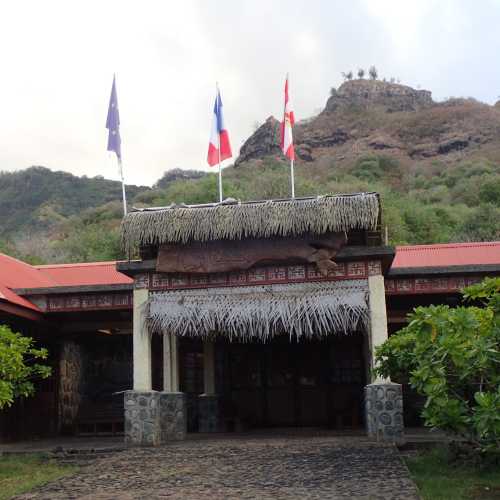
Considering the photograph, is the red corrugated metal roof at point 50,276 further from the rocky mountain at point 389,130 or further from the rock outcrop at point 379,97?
the rock outcrop at point 379,97

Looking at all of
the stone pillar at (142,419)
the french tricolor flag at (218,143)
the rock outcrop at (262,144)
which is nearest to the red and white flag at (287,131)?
the french tricolor flag at (218,143)

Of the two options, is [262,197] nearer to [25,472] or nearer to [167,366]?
[167,366]

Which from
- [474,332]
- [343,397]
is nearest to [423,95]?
[343,397]

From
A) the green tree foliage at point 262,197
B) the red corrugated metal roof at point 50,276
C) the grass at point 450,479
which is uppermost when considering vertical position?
the green tree foliage at point 262,197

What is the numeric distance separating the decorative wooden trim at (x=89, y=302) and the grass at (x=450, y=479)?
6.53 metres

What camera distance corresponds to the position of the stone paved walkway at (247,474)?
6863mm

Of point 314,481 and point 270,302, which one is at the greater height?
point 270,302

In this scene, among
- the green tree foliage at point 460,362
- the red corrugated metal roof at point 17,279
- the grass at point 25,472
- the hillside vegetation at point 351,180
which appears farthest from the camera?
the hillside vegetation at point 351,180

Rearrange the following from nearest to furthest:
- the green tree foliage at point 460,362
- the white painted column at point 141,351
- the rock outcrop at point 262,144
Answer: the green tree foliage at point 460,362, the white painted column at point 141,351, the rock outcrop at point 262,144

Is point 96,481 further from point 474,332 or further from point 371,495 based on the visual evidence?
point 474,332

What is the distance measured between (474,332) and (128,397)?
253 inches

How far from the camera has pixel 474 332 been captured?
6.85m

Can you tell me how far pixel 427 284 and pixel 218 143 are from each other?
4.76m

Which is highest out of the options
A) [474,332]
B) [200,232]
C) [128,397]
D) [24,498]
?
[200,232]
